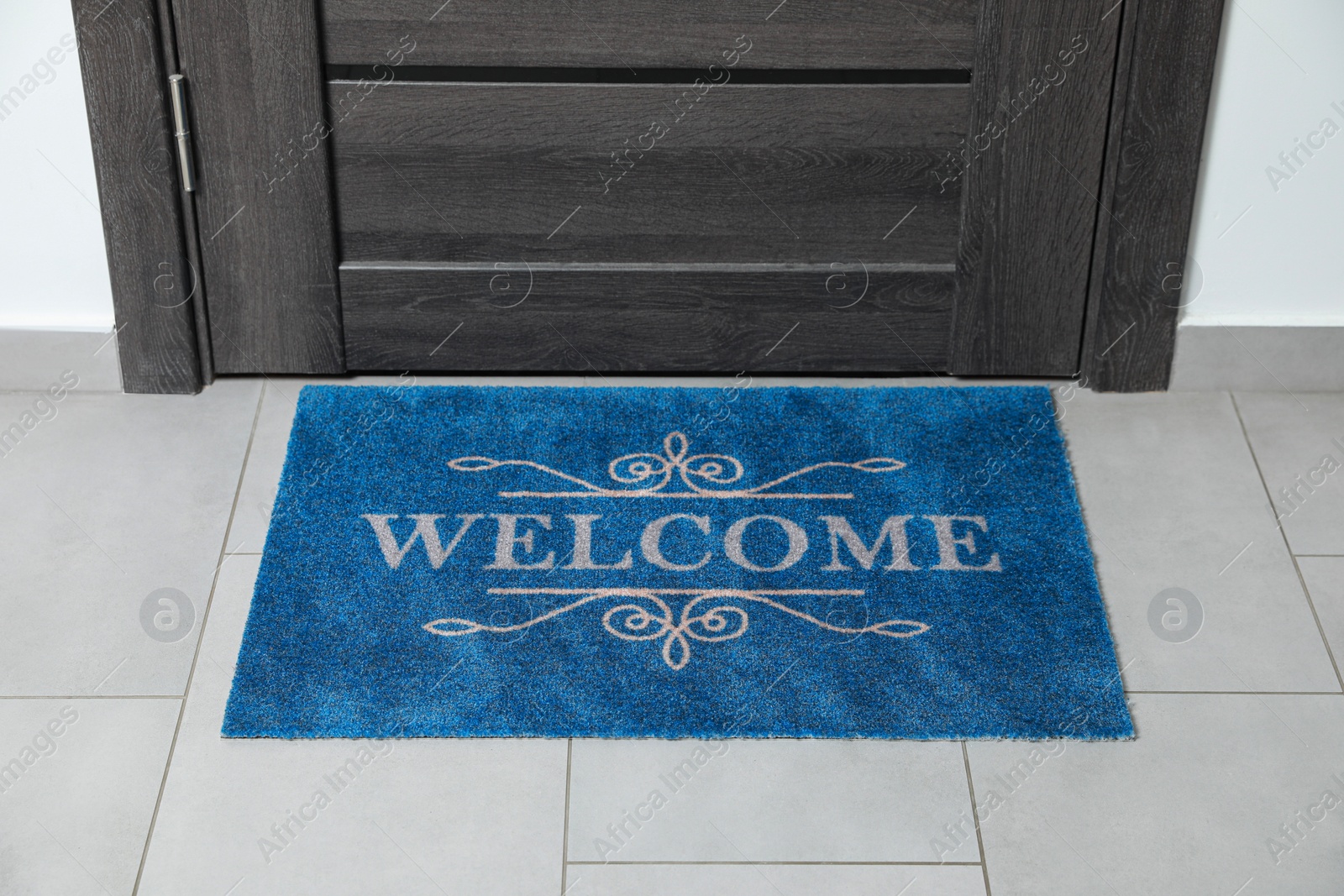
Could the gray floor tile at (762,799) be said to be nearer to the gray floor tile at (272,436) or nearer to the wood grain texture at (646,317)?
the gray floor tile at (272,436)

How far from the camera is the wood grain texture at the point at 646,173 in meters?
2.27

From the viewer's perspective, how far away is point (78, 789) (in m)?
1.75

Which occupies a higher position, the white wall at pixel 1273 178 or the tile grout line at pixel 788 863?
the white wall at pixel 1273 178

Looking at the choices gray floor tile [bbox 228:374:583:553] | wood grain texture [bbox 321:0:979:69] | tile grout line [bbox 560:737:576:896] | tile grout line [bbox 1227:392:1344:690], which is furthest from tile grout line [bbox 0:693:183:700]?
tile grout line [bbox 1227:392:1344:690]

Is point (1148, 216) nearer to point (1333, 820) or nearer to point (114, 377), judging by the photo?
point (1333, 820)

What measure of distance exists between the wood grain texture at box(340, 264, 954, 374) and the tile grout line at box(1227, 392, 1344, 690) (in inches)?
20.6

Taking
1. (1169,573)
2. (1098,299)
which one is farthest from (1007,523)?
(1098,299)

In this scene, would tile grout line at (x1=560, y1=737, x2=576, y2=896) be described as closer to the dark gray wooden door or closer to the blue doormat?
the blue doormat

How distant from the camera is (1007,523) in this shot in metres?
2.17

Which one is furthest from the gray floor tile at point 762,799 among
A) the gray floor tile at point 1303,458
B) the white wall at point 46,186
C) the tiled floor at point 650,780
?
the white wall at point 46,186

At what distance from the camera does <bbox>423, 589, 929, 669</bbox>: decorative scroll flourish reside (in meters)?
1.96

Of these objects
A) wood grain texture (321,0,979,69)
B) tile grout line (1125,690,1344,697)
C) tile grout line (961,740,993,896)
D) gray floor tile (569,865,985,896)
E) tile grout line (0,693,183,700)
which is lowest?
gray floor tile (569,865,985,896)

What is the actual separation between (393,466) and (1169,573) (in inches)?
48.7

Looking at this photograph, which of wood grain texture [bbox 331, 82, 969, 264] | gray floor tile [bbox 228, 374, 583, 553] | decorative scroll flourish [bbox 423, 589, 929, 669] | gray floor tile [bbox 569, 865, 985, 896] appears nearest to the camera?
gray floor tile [bbox 569, 865, 985, 896]
